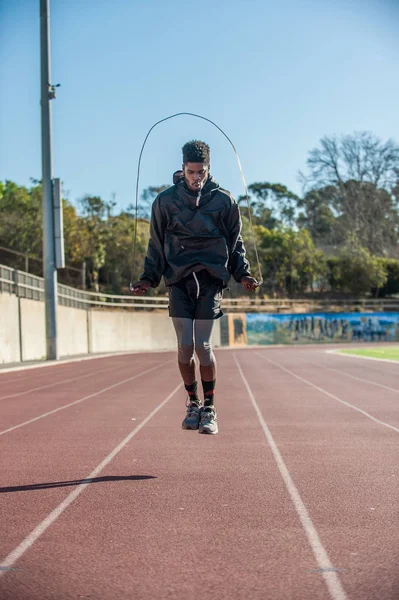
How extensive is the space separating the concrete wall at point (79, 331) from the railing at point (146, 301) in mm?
Answer: 453

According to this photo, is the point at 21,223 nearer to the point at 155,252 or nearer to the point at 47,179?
the point at 47,179

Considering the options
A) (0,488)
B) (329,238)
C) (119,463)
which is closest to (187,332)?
(119,463)

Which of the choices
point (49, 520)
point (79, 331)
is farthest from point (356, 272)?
point (49, 520)

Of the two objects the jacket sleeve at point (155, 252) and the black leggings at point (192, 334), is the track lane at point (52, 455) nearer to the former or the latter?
→ the black leggings at point (192, 334)

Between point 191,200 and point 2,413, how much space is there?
5224 mm

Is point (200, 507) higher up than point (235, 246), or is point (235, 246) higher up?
point (235, 246)

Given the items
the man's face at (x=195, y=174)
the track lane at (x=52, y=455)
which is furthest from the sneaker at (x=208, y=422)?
the man's face at (x=195, y=174)

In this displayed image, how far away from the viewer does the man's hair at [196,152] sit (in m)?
5.96

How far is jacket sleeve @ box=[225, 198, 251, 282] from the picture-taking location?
20.2ft

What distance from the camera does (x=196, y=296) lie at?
611cm

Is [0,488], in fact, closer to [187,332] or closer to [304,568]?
[187,332]

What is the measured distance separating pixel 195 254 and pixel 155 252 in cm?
36

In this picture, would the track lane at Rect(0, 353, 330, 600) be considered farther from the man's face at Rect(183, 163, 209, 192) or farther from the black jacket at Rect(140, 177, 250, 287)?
the man's face at Rect(183, 163, 209, 192)

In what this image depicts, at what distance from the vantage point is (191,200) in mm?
6031
